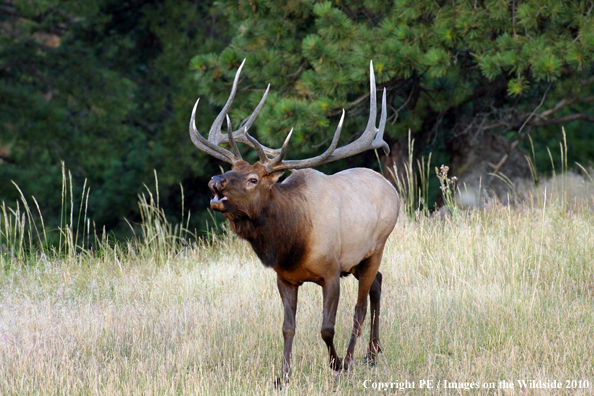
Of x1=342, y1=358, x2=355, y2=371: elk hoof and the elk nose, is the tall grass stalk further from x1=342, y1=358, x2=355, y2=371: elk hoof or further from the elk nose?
the elk nose

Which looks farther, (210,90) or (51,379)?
(210,90)

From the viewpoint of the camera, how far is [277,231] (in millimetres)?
4289

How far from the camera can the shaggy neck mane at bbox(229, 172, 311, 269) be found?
4.27m

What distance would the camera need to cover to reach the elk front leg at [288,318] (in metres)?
4.51

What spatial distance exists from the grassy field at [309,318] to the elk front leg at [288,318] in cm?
11

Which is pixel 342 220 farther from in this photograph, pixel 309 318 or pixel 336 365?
pixel 309 318

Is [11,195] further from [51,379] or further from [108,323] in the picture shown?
[51,379]

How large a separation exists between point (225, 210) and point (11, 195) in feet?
36.5

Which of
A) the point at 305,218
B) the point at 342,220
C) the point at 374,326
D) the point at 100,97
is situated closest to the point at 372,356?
the point at 374,326

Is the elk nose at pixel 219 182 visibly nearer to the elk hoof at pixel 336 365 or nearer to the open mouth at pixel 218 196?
the open mouth at pixel 218 196

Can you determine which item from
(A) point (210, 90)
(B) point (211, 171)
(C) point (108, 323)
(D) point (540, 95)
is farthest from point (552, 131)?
(C) point (108, 323)

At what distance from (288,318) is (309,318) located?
1.08 meters

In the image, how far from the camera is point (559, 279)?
607 cm

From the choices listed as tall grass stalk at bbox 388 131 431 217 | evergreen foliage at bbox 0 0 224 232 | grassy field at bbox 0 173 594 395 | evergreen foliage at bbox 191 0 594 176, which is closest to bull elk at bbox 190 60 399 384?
grassy field at bbox 0 173 594 395
